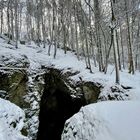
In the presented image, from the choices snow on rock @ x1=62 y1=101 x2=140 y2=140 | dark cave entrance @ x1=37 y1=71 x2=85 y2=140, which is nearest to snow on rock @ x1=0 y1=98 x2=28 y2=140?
snow on rock @ x1=62 y1=101 x2=140 y2=140

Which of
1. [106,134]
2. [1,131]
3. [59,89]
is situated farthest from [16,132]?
[59,89]

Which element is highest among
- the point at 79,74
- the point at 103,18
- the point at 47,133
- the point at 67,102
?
the point at 103,18

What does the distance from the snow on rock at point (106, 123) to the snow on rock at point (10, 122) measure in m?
1.51

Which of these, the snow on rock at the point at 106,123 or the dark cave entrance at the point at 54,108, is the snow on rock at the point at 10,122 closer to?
the snow on rock at the point at 106,123

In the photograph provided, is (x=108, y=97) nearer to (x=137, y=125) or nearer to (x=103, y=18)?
(x=103, y=18)

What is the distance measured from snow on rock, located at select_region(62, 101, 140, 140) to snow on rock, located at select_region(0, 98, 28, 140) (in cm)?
151

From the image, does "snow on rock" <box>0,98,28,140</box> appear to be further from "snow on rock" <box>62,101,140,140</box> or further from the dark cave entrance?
the dark cave entrance

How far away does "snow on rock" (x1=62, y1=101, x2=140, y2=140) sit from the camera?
18.1 ft

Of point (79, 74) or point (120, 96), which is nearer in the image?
point (120, 96)

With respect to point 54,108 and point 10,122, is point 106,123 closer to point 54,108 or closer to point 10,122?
point 10,122

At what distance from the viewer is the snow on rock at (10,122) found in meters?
7.39

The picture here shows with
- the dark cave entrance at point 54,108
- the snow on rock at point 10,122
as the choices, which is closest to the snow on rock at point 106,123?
the snow on rock at point 10,122

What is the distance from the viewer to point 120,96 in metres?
14.1

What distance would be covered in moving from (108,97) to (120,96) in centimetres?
69
